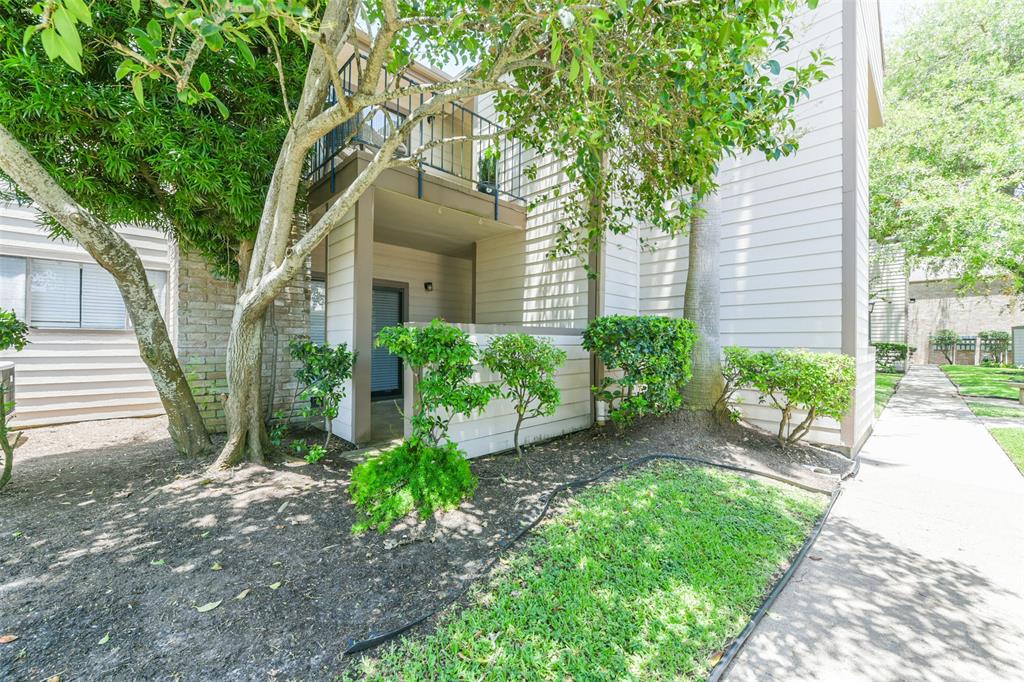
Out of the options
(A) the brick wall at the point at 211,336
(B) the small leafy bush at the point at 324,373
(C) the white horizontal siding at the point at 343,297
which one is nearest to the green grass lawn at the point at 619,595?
(B) the small leafy bush at the point at 324,373

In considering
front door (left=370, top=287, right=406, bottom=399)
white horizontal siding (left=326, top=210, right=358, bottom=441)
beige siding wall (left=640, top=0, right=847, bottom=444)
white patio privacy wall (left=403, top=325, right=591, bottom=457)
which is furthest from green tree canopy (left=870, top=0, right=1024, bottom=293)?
front door (left=370, top=287, right=406, bottom=399)

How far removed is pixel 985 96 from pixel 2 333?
1581 cm

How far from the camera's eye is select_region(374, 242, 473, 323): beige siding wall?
7492 millimetres

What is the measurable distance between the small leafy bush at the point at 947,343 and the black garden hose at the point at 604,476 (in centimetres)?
1965

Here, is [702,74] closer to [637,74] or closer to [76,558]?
[637,74]

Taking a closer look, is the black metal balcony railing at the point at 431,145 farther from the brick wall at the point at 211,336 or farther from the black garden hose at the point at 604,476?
the black garden hose at the point at 604,476

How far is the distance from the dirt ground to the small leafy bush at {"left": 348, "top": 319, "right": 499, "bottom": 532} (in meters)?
0.17

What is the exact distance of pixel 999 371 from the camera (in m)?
12.7

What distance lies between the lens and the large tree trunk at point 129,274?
114 inches

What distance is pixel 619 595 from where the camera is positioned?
2131mm

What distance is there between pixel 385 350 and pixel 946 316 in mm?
22931

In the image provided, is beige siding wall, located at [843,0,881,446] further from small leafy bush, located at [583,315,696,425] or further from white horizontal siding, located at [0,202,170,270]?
white horizontal siding, located at [0,202,170,270]

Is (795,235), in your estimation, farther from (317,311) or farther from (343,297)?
(317,311)

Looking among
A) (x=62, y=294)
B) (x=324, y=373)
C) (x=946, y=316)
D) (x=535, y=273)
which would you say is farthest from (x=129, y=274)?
(x=946, y=316)
